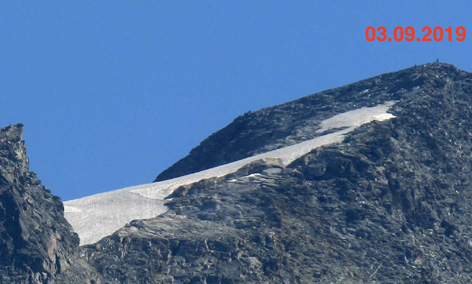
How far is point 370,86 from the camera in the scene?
101m

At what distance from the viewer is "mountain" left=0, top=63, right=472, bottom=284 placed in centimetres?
7062

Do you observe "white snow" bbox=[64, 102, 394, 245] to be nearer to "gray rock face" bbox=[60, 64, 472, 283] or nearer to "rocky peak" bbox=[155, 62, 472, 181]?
"gray rock face" bbox=[60, 64, 472, 283]

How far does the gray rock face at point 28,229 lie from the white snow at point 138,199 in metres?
2.47

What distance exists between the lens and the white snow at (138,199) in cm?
7569

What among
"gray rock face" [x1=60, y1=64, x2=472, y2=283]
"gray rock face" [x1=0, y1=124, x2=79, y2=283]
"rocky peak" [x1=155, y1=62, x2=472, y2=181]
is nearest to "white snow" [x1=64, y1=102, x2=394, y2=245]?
"gray rock face" [x1=60, y1=64, x2=472, y2=283]

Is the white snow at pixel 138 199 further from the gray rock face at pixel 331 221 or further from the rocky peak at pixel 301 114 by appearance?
the rocky peak at pixel 301 114

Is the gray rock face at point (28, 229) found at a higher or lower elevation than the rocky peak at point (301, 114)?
lower

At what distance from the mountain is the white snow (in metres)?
0.13

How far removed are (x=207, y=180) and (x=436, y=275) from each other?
52.0 ft

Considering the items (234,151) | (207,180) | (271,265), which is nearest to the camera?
(271,265)

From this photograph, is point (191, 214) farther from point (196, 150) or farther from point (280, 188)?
point (196, 150)

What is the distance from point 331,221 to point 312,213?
3.88 ft

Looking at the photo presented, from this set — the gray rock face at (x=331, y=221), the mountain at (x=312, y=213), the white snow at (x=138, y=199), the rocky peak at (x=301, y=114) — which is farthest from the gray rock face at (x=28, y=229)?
the rocky peak at (x=301, y=114)

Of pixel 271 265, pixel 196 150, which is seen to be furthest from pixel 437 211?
pixel 196 150
